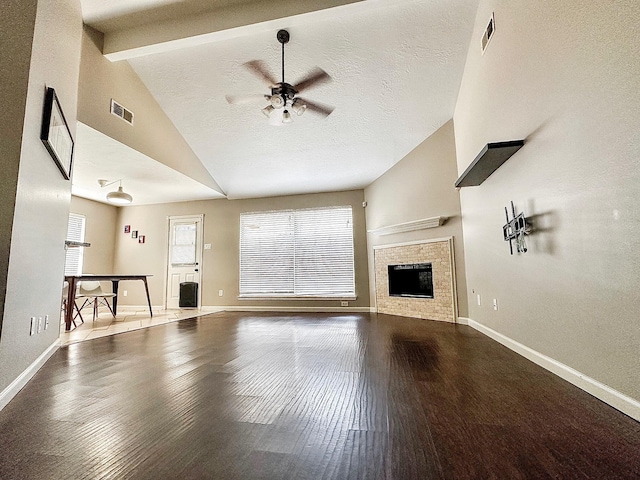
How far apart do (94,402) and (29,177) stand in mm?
1536

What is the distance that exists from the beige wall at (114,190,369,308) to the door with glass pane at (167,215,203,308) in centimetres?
14

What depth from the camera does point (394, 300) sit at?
19.4 ft

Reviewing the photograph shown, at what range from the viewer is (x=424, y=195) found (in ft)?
17.1

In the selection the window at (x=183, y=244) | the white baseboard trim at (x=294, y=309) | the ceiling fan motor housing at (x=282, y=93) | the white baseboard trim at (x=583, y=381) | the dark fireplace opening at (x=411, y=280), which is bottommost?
the white baseboard trim at (x=294, y=309)

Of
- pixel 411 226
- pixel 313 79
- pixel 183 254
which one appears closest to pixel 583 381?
pixel 313 79

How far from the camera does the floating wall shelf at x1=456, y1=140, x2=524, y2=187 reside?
8.17ft

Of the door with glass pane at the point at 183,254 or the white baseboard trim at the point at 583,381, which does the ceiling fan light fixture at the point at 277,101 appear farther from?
the door with glass pane at the point at 183,254

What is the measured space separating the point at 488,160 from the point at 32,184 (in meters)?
3.57

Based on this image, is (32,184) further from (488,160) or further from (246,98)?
(488,160)

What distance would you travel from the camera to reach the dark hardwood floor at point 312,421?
1.14 metres

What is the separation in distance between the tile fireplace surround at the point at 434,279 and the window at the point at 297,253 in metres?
0.79

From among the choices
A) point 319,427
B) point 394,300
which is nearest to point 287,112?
point 319,427

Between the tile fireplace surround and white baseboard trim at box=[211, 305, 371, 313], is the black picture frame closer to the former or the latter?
white baseboard trim at box=[211, 305, 371, 313]

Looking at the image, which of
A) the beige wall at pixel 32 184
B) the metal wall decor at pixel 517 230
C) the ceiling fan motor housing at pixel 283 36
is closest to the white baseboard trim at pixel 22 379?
the beige wall at pixel 32 184
